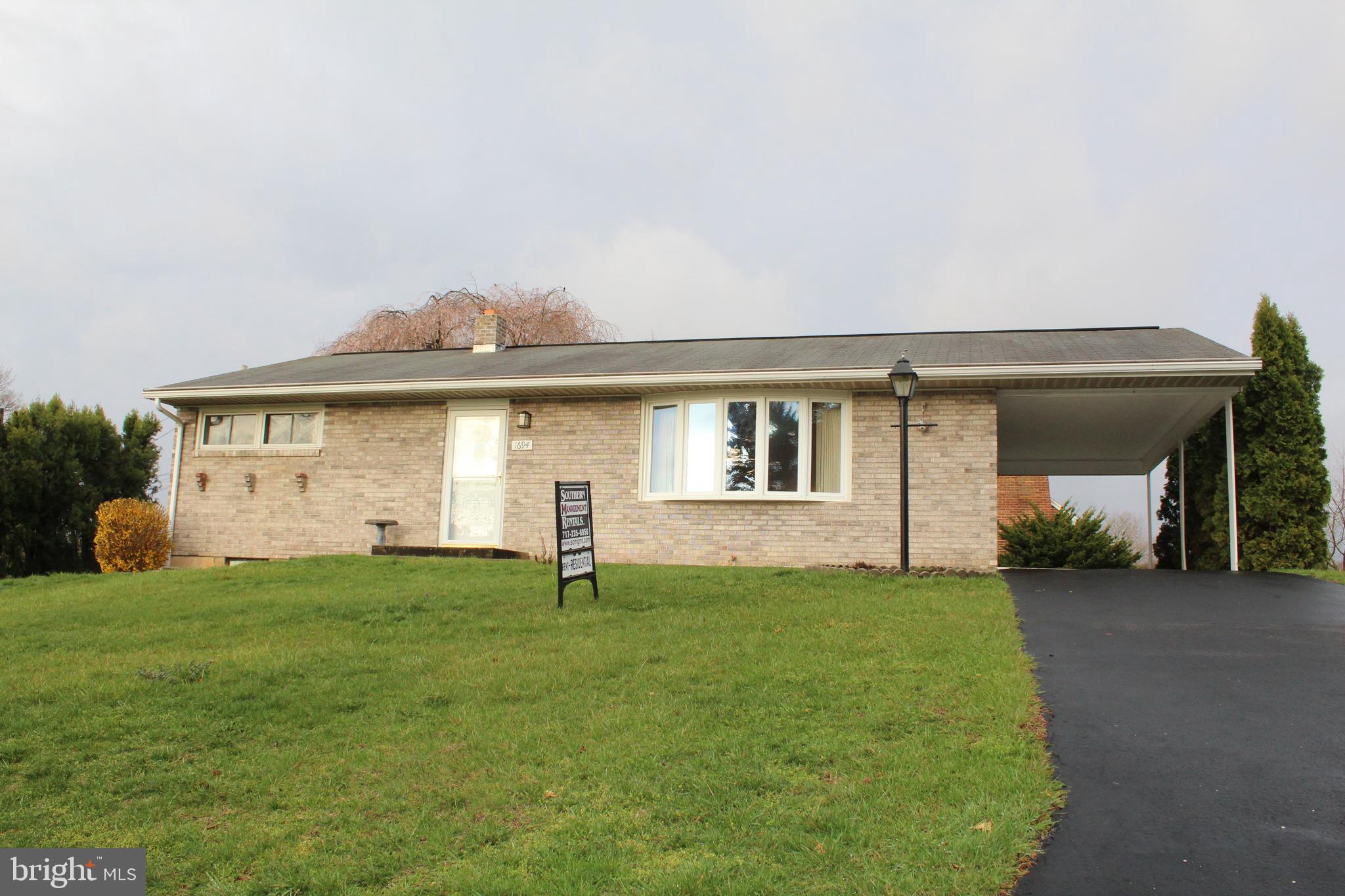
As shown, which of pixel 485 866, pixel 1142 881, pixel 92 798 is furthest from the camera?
pixel 92 798

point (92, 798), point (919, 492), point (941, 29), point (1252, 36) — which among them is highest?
point (941, 29)

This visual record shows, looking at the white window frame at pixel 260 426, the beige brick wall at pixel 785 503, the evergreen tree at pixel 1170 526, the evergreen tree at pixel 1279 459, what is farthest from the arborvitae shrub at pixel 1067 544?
the white window frame at pixel 260 426

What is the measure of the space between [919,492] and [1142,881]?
855 centimetres

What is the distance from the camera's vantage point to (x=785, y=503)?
39.4ft

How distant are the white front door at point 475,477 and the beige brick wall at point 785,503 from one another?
0.83ft

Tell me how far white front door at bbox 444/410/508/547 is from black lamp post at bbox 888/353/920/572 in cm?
598

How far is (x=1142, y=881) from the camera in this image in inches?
121

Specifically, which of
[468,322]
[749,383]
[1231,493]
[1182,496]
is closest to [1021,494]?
[1182,496]

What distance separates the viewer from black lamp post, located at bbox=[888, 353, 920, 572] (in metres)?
10.1

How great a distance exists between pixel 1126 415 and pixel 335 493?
12.1 metres

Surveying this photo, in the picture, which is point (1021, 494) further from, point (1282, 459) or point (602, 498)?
point (602, 498)

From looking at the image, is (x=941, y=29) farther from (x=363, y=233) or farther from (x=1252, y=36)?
(x=363, y=233)

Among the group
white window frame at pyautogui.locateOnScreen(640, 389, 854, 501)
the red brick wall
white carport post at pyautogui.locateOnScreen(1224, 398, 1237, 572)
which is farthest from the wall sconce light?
the red brick wall

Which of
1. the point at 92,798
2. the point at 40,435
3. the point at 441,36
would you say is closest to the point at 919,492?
the point at 92,798
